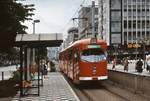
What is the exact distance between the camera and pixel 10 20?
2292 centimetres

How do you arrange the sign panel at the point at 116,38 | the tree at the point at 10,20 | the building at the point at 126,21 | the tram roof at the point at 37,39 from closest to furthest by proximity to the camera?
the tree at the point at 10,20 → the tram roof at the point at 37,39 → the sign panel at the point at 116,38 → the building at the point at 126,21

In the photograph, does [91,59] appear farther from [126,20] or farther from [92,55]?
[126,20]

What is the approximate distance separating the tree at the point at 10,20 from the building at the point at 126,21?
126241mm

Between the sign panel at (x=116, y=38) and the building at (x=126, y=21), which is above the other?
the building at (x=126, y=21)

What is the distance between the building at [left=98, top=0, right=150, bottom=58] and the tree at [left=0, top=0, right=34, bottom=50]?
12624 cm

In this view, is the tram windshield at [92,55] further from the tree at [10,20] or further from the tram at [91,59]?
the tree at [10,20]

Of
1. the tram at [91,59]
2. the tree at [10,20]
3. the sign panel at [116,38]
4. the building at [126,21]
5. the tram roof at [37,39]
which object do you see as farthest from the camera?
the building at [126,21]

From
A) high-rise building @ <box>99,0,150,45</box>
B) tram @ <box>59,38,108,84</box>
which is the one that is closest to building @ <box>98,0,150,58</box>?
high-rise building @ <box>99,0,150,45</box>

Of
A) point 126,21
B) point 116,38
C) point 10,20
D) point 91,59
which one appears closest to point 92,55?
point 91,59

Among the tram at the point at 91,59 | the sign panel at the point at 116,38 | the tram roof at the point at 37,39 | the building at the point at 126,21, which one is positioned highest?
the building at the point at 126,21

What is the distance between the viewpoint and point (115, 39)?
153250 millimetres

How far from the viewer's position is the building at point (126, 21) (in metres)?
153

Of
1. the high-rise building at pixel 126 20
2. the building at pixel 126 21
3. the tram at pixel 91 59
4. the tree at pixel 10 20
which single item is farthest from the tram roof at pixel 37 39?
the high-rise building at pixel 126 20

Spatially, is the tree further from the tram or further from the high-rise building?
the high-rise building
